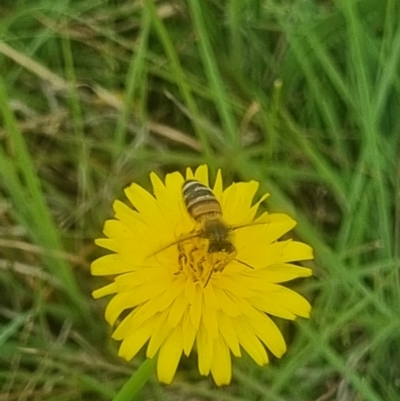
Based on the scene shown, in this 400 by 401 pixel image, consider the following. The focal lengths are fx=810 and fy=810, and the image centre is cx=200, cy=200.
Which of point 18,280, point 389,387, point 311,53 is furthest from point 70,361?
point 311,53

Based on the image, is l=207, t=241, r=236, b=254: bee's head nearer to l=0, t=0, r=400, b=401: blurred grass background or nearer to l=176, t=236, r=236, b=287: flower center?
l=176, t=236, r=236, b=287: flower center

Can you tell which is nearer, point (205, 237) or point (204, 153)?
point (205, 237)

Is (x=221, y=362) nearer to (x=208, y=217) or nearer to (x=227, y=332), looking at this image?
(x=227, y=332)

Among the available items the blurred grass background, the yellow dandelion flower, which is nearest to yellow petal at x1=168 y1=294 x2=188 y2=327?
the yellow dandelion flower

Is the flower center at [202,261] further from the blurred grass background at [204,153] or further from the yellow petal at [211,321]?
the blurred grass background at [204,153]

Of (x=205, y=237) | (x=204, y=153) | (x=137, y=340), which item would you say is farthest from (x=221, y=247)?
(x=204, y=153)

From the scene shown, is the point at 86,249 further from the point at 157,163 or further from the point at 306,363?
the point at 306,363

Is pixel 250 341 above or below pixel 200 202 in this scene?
below
